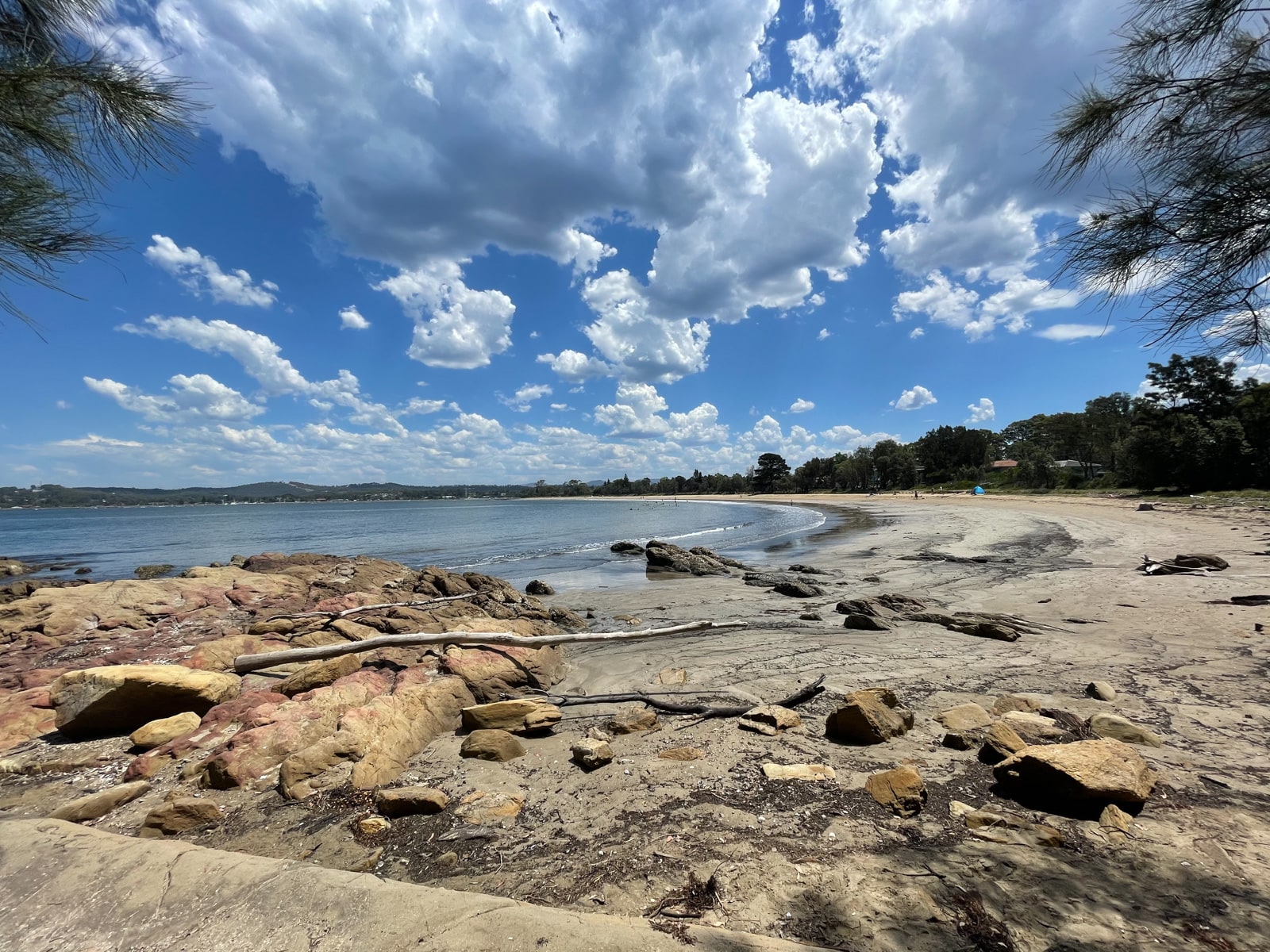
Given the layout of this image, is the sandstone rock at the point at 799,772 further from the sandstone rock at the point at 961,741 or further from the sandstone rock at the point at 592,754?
the sandstone rock at the point at 592,754

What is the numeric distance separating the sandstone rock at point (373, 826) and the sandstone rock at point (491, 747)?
1088 millimetres

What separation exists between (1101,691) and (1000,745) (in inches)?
94.1

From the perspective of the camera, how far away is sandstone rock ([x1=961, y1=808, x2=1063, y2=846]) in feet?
10.6

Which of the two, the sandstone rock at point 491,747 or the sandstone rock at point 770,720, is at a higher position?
the sandstone rock at point 770,720

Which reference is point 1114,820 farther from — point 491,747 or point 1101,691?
point 491,747

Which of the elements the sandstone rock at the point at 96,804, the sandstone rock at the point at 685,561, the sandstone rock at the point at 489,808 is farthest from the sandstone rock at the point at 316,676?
the sandstone rock at the point at 685,561

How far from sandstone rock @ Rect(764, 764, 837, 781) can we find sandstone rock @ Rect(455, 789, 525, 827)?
2.06 meters

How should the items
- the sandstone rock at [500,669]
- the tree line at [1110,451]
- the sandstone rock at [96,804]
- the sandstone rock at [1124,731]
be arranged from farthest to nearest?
the tree line at [1110,451]
the sandstone rock at [500,669]
the sandstone rock at [1124,731]
the sandstone rock at [96,804]

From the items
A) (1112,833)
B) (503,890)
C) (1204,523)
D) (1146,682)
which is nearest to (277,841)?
(503,890)

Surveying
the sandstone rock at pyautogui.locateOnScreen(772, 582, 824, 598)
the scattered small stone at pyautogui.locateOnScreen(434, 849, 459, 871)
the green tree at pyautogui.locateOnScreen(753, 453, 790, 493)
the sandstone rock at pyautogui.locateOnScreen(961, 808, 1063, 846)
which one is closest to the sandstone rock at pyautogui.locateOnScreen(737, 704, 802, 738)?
the sandstone rock at pyautogui.locateOnScreen(961, 808, 1063, 846)

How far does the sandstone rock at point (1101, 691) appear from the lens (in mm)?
5527

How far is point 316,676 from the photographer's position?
6.76 meters

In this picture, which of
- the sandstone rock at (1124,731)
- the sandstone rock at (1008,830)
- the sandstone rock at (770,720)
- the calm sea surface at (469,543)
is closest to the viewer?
the sandstone rock at (1008,830)

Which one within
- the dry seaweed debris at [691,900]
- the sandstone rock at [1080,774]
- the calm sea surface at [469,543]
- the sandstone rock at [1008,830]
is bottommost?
the calm sea surface at [469,543]
